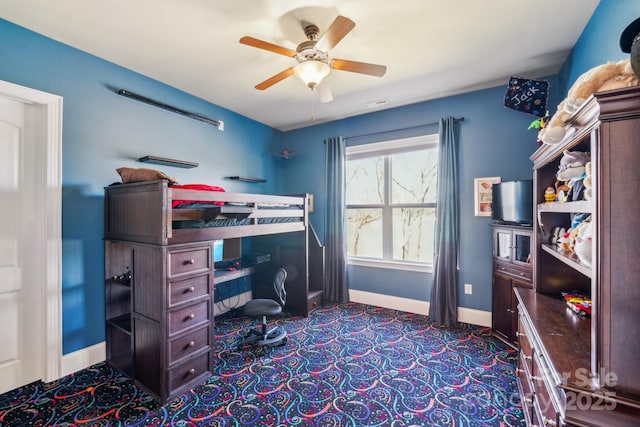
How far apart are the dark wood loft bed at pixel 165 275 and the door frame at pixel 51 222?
1.07 feet

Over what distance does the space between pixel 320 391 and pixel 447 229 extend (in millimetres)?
2160

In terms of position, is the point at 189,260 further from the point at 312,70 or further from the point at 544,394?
the point at 544,394

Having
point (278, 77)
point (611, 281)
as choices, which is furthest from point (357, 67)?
point (611, 281)

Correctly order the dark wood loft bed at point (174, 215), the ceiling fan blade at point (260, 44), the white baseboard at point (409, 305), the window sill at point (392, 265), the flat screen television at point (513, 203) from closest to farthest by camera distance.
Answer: the ceiling fan blade at point (260, 44), the dark wood loft bed at point (174, 215), the flat screen television at point (513, 203), the white baseboard at point (409, 305), the window sill at point (392, 265)

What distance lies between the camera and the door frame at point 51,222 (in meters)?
2.04

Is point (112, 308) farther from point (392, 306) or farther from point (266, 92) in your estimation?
point (392, 306)

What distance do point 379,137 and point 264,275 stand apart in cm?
245

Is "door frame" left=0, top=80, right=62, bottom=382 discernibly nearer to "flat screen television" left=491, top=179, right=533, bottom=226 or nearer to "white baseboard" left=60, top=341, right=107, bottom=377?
"white baseboard" left=60, top=341, right=107, bottom=377

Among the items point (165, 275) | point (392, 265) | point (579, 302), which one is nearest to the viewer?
point (579, 302)

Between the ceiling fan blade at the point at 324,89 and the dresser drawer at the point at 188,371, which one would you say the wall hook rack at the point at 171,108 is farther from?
the dresser drawer at the point at 188,371

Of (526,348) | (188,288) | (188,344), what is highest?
(188,288)

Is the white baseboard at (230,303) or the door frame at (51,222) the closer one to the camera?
the door frame at (51,222)

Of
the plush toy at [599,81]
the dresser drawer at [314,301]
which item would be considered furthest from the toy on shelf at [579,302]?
the dresser drawer at [314,301]

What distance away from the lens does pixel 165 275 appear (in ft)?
6.15
